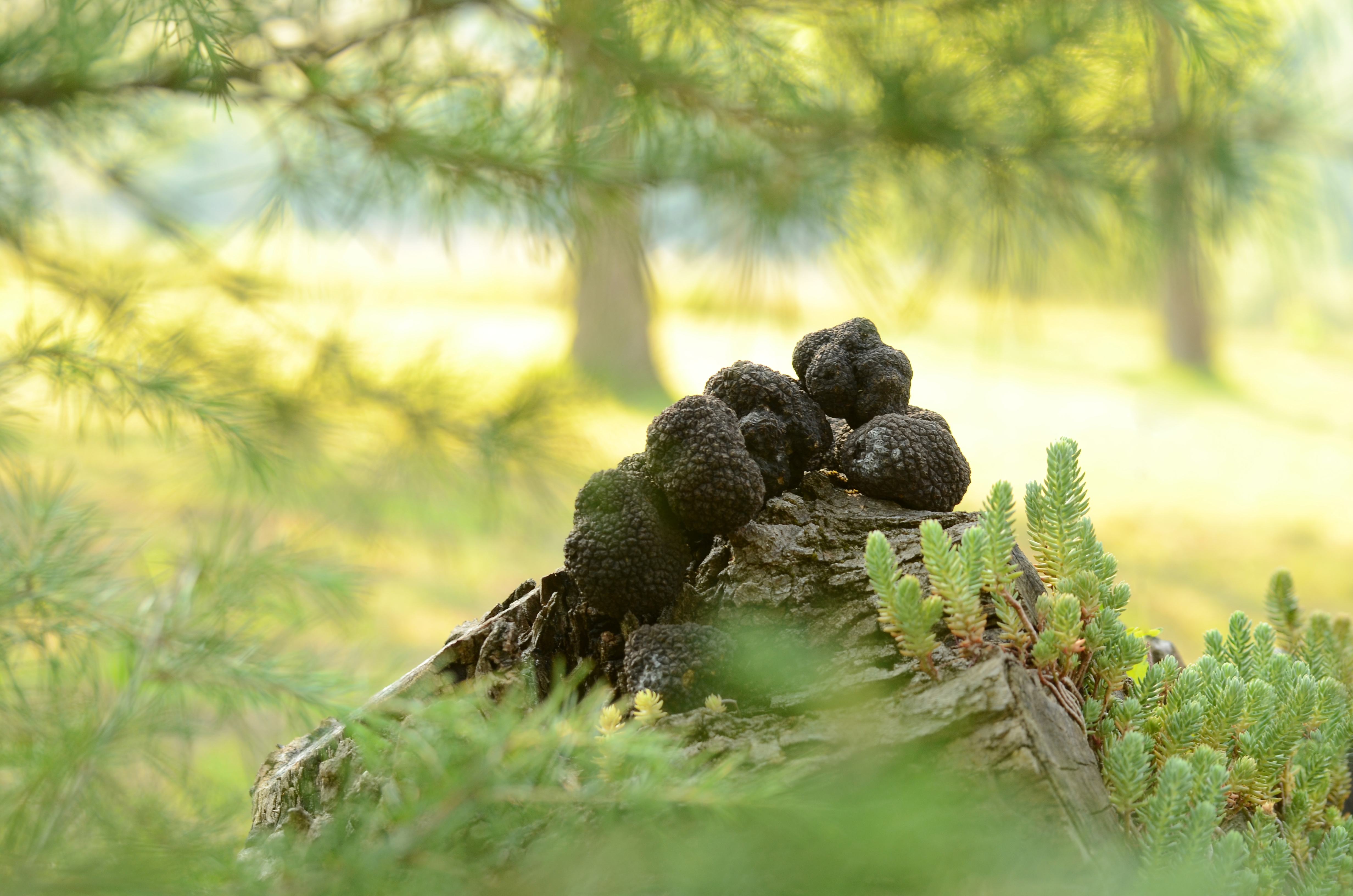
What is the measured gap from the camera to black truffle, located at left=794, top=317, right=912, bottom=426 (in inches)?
20.5

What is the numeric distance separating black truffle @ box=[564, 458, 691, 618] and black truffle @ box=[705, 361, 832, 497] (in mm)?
59

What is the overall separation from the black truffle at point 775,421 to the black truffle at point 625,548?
59 millimetres

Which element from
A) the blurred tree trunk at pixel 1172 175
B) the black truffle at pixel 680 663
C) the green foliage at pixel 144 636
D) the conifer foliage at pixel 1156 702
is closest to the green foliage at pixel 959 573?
the conifer foliage at pixel 1156 702

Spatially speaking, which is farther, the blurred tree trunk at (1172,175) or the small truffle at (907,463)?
the blurred tree trunk at (1172,175)

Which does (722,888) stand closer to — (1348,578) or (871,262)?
(871,262)

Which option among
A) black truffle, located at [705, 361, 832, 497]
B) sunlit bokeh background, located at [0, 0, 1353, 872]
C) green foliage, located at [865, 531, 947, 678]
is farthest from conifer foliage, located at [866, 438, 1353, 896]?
sunlit bokeh background, located at [0, 0, 1353, 872]

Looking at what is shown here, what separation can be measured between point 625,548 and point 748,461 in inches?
2.9

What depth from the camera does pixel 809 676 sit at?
41 cm

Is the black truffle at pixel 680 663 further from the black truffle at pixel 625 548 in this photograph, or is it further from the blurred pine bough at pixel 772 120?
the blurred pine bough at pixel 772 120

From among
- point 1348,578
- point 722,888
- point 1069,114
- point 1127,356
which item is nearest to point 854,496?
point 722,888

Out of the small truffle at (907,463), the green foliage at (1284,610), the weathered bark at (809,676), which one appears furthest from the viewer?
the green foliage at (1284,610)

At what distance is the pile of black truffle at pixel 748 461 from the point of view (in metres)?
0.45

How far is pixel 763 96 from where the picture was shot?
0.79 m

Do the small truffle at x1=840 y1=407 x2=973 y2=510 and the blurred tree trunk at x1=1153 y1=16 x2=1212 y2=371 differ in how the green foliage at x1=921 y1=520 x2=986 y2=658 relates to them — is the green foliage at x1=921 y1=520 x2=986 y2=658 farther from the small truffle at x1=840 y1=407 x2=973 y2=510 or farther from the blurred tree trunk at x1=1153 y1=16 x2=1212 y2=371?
the blurred tree trunk at x1=1153 y1=16 x2=1212 y2=371
